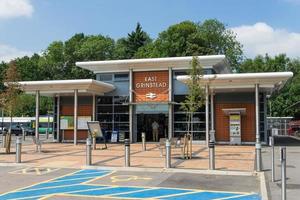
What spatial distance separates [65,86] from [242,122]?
1217cm

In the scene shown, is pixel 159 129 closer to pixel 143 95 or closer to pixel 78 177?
pixel 143 95

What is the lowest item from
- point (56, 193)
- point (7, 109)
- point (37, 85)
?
point (56, 193)

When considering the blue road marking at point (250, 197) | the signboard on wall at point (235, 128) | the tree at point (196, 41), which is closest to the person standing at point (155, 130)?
the signboard on wall at point (235, 128)

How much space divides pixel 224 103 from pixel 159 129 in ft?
16.8

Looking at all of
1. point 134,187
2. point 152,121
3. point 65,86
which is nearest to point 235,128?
point 152,121

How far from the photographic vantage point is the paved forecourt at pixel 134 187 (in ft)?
35.2

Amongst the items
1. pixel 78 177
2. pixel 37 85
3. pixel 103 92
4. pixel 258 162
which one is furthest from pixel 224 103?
pixel 78 177

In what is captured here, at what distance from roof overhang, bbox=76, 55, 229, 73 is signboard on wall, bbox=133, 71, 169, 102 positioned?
17.8 inches

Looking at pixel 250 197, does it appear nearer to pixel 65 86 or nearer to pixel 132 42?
pixel 65 86

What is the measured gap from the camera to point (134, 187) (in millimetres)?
11977

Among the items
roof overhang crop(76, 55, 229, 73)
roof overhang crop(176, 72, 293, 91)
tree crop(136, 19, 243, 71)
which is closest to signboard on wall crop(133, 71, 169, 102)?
roof overhang crop(76, 55, 229, 73)

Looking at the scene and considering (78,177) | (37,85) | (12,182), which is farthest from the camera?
(37,85)

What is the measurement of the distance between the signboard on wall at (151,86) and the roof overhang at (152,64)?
45 centimetres

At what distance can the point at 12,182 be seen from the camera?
12.9m
